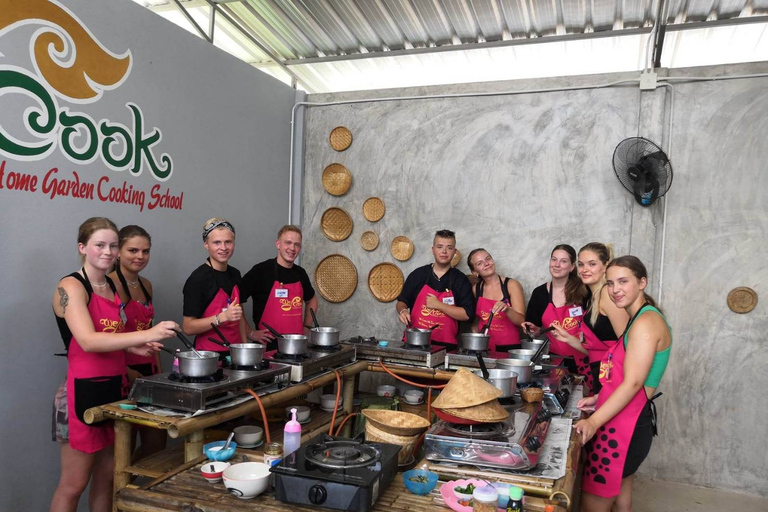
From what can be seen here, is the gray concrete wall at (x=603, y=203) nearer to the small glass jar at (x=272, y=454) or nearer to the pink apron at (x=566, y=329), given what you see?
the pink apron at (x=566, y=329)

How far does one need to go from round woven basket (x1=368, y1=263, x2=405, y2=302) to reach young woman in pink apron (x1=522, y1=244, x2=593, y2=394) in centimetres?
159

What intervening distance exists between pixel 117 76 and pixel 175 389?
8.64 ft

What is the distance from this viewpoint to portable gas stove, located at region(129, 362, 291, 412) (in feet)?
8.37

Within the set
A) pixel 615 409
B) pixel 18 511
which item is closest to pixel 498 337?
pixel 615 409

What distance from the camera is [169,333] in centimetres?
269

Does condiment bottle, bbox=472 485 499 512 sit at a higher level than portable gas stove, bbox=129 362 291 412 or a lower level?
lower

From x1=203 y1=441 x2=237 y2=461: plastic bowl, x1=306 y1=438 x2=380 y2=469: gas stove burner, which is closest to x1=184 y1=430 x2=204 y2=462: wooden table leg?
x1=203 y1=441 x2=237 y2=461: plastic bowl

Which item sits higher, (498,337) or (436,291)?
(436,291)

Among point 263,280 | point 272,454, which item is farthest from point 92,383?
point 263,280

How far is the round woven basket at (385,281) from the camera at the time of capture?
232 inches

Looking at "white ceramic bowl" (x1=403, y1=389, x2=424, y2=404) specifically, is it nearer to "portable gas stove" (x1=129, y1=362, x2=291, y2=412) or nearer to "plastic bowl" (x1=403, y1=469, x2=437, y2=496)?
"portable gas stove" (x1=129, y1=362, x2=291, y2=412)

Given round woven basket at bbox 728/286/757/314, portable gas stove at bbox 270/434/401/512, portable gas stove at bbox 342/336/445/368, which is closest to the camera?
portable gas stove at bbox 270/434/401/512

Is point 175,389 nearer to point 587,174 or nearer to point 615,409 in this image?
point 615,409

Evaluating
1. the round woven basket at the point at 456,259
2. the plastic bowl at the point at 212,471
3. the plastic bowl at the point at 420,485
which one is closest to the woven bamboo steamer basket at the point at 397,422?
the plastic bowl at the point at 420,485
